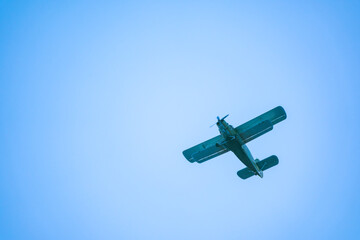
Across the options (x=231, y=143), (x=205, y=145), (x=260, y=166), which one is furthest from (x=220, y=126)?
(x=260, y=166)

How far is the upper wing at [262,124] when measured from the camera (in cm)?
1549

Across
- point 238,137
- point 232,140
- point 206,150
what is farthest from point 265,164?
point 206,150

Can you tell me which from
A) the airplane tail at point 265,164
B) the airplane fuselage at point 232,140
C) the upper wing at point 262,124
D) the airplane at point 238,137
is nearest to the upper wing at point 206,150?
the airplane at point 238,137

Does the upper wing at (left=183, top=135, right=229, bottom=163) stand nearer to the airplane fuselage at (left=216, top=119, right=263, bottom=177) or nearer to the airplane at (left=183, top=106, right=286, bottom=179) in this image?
the airplane at (left=183, top=106, right=286, bottom=179)

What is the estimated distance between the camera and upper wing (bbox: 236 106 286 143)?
15492 millimetres

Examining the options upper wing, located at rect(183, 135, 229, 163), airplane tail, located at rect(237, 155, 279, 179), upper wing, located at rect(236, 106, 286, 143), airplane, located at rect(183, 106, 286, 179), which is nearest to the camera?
upper wing, located at rect(236, 106, 286, 143)

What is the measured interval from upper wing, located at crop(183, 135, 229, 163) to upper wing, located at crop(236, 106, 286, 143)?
1.46 metres

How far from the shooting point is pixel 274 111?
51.6ft

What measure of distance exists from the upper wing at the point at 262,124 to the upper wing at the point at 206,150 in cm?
146

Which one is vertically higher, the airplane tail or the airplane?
the airplane

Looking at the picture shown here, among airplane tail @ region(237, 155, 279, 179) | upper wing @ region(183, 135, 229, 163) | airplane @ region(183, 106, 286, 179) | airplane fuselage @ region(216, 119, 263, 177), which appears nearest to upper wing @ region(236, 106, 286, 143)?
airplane @ region(183, 106, 286, 179)

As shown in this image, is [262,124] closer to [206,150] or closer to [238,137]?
[238,137]

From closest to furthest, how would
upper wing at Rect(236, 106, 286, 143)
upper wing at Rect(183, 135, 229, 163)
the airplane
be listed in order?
upper wing at Rect(236, 106, 286, 143), the airplane, upper wing at Rect(183, 135, 229, 163)

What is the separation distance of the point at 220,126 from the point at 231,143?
4.19ft
